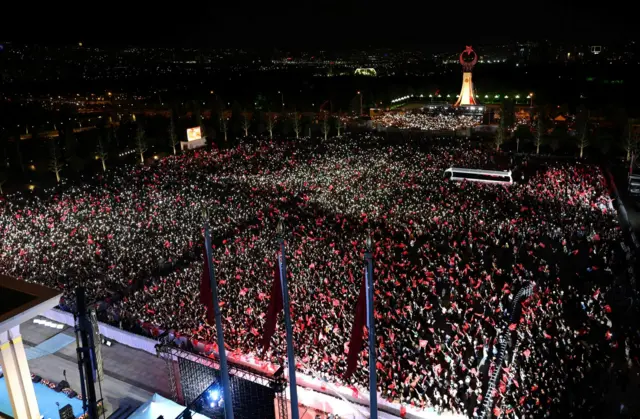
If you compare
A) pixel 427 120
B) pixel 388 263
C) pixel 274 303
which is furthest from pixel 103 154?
pixel 274 303

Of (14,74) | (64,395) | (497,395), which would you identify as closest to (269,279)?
(64,395)

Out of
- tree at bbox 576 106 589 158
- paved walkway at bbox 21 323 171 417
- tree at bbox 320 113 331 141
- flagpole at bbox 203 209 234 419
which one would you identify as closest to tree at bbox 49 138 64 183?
tree at bbox 320 113 331 141

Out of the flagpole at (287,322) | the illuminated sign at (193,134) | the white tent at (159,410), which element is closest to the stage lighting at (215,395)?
the white tent at (159,410)

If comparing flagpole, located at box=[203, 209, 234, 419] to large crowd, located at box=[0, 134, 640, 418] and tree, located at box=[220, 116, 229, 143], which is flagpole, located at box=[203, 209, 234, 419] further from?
tree, located at box=[220, 116, 229, 143]

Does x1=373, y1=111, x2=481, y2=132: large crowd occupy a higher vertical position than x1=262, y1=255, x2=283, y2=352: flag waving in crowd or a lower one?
lower

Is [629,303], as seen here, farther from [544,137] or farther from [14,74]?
[14,74]

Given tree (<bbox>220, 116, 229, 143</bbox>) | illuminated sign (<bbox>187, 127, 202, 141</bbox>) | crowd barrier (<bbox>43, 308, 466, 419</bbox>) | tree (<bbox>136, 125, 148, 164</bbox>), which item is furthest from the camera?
tree (<bbox>220, 116, 229, 143</bbox>)
